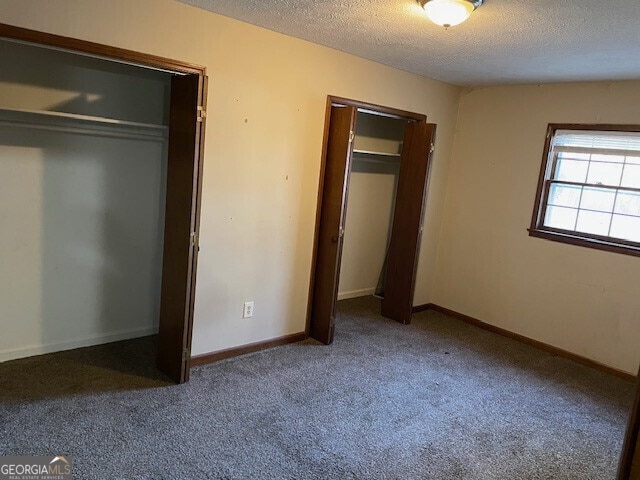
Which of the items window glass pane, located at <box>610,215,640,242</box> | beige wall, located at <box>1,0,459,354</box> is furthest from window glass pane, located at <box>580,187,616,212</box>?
beige wall, located at <box>1,0,459,354</box>

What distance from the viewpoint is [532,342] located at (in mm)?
4293

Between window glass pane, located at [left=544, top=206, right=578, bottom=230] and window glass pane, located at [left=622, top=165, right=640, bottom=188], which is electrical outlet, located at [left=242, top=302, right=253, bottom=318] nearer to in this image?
window glass pane, located at [left=544, top=206, right=578, bottom=230]

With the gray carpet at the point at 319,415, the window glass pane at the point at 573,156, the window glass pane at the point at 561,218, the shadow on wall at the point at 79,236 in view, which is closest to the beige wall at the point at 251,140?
the gray carpet at the point at 319,415

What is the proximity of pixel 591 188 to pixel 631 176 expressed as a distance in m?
0.29

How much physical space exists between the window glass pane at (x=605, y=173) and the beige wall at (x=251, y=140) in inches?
69.0

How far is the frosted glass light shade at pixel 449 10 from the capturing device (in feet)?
7.40

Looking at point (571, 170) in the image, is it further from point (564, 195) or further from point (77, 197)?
point (77, 197)

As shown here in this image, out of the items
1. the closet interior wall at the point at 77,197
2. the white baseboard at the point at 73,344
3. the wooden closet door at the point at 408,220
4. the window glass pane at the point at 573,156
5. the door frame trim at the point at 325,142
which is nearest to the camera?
the closet interior wall at the point at 77,197

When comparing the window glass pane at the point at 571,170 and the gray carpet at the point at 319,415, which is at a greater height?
the window glass pane at the point at 571,170

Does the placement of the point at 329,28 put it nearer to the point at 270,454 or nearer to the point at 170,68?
the point at 170,68

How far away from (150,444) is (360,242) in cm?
327

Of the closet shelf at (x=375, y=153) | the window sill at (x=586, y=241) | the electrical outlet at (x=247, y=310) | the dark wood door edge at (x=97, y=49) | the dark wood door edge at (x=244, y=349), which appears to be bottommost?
the dark wood door edge at (x=244, y=349)

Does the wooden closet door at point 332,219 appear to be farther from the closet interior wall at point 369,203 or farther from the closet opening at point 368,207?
the closet interior wall at point 369,203

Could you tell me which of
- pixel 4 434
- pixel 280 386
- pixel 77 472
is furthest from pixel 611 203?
pixel 4 434
